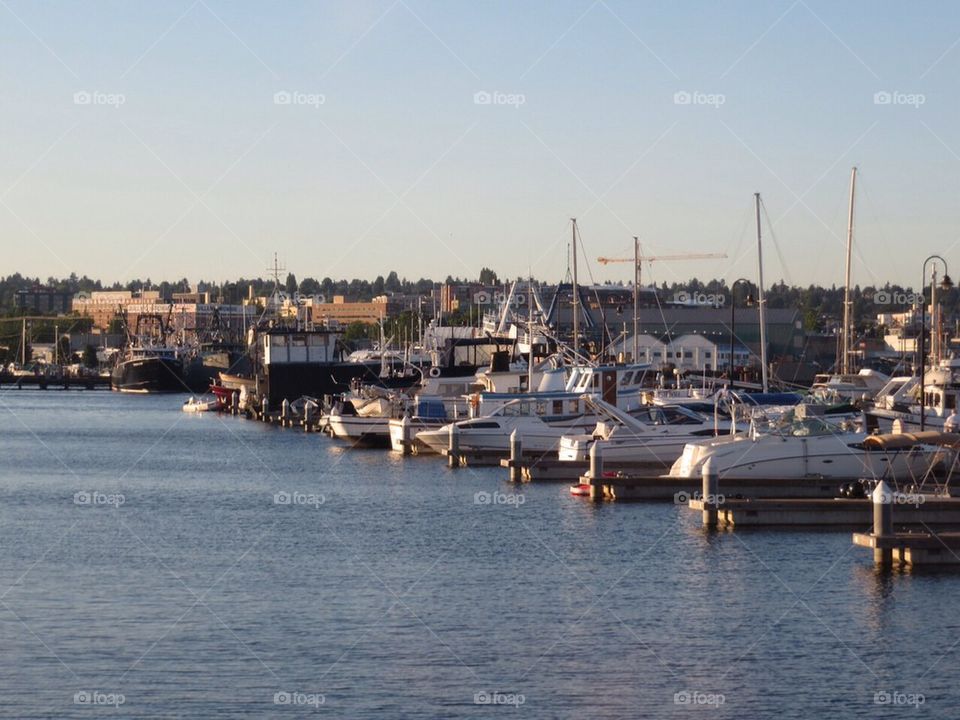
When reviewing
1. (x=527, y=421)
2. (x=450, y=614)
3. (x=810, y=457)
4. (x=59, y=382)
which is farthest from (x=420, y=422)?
(x=59, y=382)

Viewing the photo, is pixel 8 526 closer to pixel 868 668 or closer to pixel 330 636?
pixel 330 636

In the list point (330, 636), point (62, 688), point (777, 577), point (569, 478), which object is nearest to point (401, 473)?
point (569, 478)

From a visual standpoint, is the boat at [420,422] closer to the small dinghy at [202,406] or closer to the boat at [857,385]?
the boat at [857,385]

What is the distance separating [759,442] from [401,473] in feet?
52.2

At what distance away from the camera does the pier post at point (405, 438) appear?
6519cm

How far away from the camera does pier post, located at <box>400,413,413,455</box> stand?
65188 millimetres

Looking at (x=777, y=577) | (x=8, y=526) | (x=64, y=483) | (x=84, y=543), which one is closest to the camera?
(x=777, y=577)

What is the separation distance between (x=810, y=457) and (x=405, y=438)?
2421cm

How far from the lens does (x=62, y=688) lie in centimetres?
2309

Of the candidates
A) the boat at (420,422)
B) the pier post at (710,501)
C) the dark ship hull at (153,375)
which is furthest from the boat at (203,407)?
the pier post at (710,501)

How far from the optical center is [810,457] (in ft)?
144

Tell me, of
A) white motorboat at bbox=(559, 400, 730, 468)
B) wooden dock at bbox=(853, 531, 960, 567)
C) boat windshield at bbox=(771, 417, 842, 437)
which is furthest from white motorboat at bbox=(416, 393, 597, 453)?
wooden dock at bbox=(853, 531, 960, 567)

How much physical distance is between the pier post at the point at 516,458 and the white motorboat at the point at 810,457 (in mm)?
7550

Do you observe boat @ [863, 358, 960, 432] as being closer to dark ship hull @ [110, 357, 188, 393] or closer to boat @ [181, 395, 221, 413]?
boat @ [181, 395, 221, 413]
